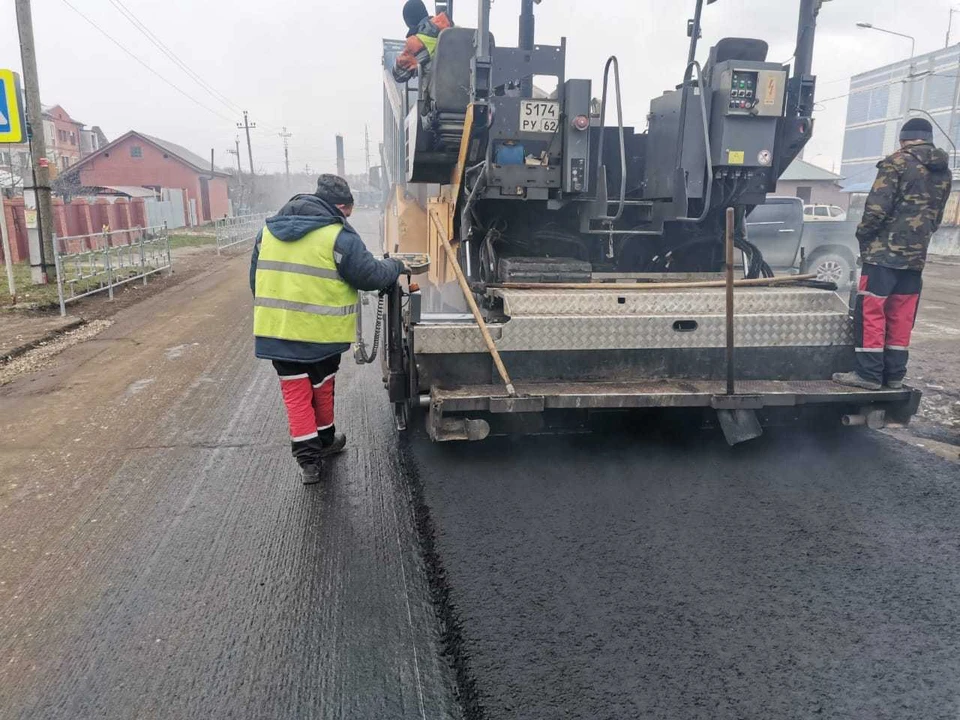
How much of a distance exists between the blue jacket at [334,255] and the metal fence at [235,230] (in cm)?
1961

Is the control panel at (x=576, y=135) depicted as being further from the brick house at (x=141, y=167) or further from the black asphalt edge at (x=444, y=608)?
the brick house at (x=141, y=167)

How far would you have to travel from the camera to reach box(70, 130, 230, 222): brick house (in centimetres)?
5141

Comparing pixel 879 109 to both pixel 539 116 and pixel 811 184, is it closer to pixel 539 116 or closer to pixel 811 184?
pixel 811 184

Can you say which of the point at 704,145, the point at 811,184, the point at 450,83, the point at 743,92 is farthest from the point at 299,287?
the point at 811,184

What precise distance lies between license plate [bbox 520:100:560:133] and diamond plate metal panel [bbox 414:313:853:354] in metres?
1.45

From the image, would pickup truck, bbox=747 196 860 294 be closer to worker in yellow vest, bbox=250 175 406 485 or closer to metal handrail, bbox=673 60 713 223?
metal handrail, bbox=673 60 713 223

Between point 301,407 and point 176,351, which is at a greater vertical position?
point 301,407

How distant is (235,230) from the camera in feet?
88.3

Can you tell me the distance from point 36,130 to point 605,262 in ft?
37.2

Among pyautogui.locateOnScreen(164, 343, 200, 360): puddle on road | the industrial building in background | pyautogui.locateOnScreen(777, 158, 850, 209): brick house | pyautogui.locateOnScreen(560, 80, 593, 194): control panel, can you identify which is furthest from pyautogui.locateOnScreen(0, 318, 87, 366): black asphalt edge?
the industrial building in background

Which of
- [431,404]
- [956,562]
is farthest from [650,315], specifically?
[956,562]

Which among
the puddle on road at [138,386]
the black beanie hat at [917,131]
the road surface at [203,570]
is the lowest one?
the road surface at [203,570]

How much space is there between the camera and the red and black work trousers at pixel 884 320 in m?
4.59

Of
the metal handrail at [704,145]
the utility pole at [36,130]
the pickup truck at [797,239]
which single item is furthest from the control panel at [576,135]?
the utility pole at [36,130]
